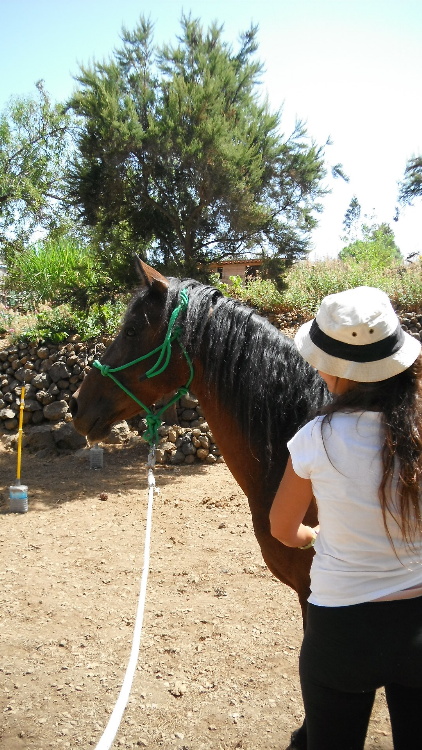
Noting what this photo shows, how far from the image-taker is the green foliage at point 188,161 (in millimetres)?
7746

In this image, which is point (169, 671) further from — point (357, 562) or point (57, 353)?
point (57, 353)

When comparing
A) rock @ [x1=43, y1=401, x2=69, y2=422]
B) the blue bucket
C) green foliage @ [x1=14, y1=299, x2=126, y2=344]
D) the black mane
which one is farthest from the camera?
green foliage @ [x1=14, y1=299, x2=126, y2=344]

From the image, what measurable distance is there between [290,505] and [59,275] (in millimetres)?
10483

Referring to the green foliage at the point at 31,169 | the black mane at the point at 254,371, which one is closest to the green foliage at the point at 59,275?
the green foliage at the point at 31,169

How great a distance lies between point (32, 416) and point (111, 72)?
575 cm

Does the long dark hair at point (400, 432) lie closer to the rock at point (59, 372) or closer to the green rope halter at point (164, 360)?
the green rope halter at point (164, 360)

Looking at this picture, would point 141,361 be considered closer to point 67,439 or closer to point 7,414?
point 67,439

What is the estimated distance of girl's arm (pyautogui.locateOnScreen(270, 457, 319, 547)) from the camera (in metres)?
1.34

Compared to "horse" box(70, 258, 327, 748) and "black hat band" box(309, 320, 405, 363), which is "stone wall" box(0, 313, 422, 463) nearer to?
"horse" box(70, 258, 327, 748)

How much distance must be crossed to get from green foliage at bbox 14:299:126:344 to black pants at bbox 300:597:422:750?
8987mm

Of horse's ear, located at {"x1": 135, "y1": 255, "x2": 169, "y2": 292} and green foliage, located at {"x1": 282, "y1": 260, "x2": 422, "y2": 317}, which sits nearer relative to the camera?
horse's ear, located at {"x1": 135, "y1": 255, "x2": 169, "y2": 292}

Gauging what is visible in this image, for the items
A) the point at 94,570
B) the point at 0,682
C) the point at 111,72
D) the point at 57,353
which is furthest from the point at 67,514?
the point at 111,72

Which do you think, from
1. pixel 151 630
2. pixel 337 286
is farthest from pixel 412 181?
pixel 151 630

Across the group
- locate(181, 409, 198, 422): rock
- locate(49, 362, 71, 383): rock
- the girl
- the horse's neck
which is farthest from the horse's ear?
locate(49, 362, 71, 383): rock
